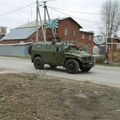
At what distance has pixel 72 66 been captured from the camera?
19750mm

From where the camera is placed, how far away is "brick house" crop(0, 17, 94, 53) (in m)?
57.8

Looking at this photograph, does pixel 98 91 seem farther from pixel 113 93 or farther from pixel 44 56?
pixel 44 56

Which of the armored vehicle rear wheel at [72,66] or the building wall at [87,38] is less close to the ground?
the building wall at [87,38]

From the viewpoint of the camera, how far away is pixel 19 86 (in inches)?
455

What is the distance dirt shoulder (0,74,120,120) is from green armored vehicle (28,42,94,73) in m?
8.02

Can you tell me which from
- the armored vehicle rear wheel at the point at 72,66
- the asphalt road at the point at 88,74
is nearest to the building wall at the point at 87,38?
the asphalt road at the point at 88,74

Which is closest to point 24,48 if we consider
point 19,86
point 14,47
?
point 14,47

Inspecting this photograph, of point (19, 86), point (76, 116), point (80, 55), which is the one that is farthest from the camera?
point (80, 55)

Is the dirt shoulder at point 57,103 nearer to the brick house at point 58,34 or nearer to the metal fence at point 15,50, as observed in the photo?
the metal fence at point 15,50

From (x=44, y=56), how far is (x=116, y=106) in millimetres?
12735

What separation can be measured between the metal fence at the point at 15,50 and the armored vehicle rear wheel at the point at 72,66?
28689 millimetres

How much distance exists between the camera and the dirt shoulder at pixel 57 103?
7.64m

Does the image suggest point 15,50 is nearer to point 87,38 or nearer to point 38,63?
point 87,38

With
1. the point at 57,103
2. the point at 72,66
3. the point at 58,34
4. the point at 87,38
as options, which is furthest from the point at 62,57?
the point at 87,38
